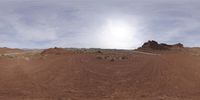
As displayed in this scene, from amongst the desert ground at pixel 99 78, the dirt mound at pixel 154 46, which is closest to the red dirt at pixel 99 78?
the desert ground at pixel 99 78

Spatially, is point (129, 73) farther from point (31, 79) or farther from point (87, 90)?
point (31, 79)

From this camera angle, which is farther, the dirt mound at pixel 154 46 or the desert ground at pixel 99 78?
the dirt mound at pixel 154 46

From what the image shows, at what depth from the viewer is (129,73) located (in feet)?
91.0

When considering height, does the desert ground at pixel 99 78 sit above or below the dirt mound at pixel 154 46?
below

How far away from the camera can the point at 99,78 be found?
26.8 metres

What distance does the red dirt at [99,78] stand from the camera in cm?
2456

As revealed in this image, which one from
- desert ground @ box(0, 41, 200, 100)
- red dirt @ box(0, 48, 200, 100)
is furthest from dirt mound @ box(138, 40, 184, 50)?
red dirt @ box(0, 48, 200, 100)

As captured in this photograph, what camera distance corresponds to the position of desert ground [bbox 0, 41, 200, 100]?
2458cm

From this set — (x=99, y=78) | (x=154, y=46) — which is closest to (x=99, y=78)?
(x=99, y=78)

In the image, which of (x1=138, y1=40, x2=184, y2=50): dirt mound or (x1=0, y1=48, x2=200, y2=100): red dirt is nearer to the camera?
(x1=0, y1=48, x2=200, y2=100): red dirt

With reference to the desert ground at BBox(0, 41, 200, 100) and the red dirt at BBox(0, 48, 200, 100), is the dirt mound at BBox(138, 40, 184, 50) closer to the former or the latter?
the desert ground at BBox(0, 41, 200, 100)

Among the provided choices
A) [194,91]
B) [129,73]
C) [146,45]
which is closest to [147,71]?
[129,73]

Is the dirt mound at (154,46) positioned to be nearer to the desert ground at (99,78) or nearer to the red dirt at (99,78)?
the desert ground at (99,78)

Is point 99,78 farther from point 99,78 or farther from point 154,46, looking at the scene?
point 154,46
